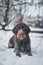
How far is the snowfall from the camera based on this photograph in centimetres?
84

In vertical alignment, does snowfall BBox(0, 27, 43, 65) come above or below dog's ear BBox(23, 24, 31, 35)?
below

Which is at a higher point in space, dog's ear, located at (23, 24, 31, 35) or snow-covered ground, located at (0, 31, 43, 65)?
dog's ear, located at (23, 24, 31, 35)

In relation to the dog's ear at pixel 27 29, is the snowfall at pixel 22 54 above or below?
below

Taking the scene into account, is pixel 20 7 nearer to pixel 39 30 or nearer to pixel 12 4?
pixel 12 4

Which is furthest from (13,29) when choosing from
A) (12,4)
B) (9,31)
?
(12,4)

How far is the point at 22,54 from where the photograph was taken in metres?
0.88

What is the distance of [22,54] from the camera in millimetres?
879

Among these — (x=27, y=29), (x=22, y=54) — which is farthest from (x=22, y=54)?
(x=27, y=29)

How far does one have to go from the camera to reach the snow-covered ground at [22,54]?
0.84 m

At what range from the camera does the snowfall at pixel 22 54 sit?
844 millimetres

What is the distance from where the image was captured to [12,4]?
37.6 inches

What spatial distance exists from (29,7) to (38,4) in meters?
0.05

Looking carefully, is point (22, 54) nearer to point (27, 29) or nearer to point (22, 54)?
point (22, 54)

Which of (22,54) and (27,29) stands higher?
(27,29)
